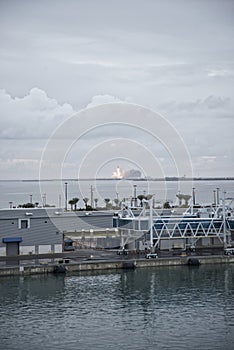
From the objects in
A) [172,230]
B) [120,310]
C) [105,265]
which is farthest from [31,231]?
[120,310]

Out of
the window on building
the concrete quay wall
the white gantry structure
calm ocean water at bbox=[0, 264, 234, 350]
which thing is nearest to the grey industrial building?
the window on building

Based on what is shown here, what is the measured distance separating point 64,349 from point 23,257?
300 inches

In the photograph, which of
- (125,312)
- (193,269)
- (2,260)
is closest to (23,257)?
(2,260)

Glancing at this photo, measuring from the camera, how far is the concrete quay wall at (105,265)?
48.3ft

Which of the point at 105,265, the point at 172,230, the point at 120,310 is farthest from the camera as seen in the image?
the point at 172,230

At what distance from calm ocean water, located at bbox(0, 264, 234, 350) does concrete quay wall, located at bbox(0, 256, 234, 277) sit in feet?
0.91

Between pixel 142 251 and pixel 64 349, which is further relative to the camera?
pixel 142 251

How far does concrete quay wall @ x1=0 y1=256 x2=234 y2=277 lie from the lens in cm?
1472

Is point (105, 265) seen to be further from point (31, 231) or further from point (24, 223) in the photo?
point (24, 223)

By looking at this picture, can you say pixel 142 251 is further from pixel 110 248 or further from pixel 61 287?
pixel 61 287

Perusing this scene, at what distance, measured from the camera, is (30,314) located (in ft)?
36.8

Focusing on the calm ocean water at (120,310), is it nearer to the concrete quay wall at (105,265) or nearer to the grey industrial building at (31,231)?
the concrete quay wall at (105,265)

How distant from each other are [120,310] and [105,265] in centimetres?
423

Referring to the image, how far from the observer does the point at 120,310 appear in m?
11.6
